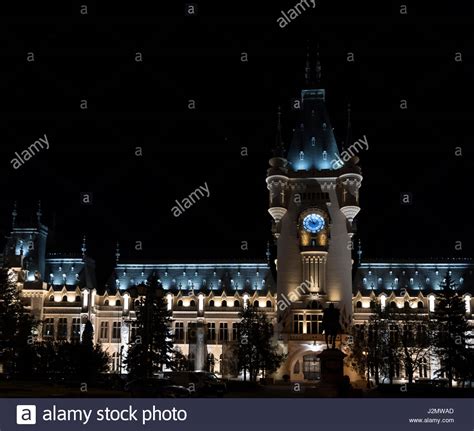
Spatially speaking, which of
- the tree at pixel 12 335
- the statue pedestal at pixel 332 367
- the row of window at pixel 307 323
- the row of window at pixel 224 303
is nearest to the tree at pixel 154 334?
the tree at pixel 12 335

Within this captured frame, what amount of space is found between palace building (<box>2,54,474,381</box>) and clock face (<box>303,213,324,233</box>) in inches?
5.6

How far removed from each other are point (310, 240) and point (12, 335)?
47101 millimetres

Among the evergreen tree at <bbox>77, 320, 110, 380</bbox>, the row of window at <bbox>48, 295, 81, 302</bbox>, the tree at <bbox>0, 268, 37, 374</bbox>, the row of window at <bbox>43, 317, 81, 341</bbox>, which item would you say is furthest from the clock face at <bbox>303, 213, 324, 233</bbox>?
the tree at <bbox>0, 268, 37, 374</bbox>

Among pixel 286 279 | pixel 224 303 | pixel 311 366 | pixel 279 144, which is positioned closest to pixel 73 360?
pixel 311 366

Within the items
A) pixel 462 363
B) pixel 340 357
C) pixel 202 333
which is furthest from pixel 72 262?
pixel 340 357

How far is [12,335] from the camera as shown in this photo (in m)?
65.7

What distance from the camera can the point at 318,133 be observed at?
106m

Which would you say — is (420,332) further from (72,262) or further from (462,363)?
(72,262)

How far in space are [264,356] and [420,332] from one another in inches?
723

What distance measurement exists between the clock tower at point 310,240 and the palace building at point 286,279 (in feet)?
0.47

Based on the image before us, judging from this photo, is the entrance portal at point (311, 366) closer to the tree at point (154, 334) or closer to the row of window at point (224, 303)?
the row of window at point (224, 303)

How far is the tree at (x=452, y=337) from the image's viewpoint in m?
69.6

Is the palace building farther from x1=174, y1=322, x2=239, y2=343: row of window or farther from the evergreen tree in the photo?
the evergreen tree
